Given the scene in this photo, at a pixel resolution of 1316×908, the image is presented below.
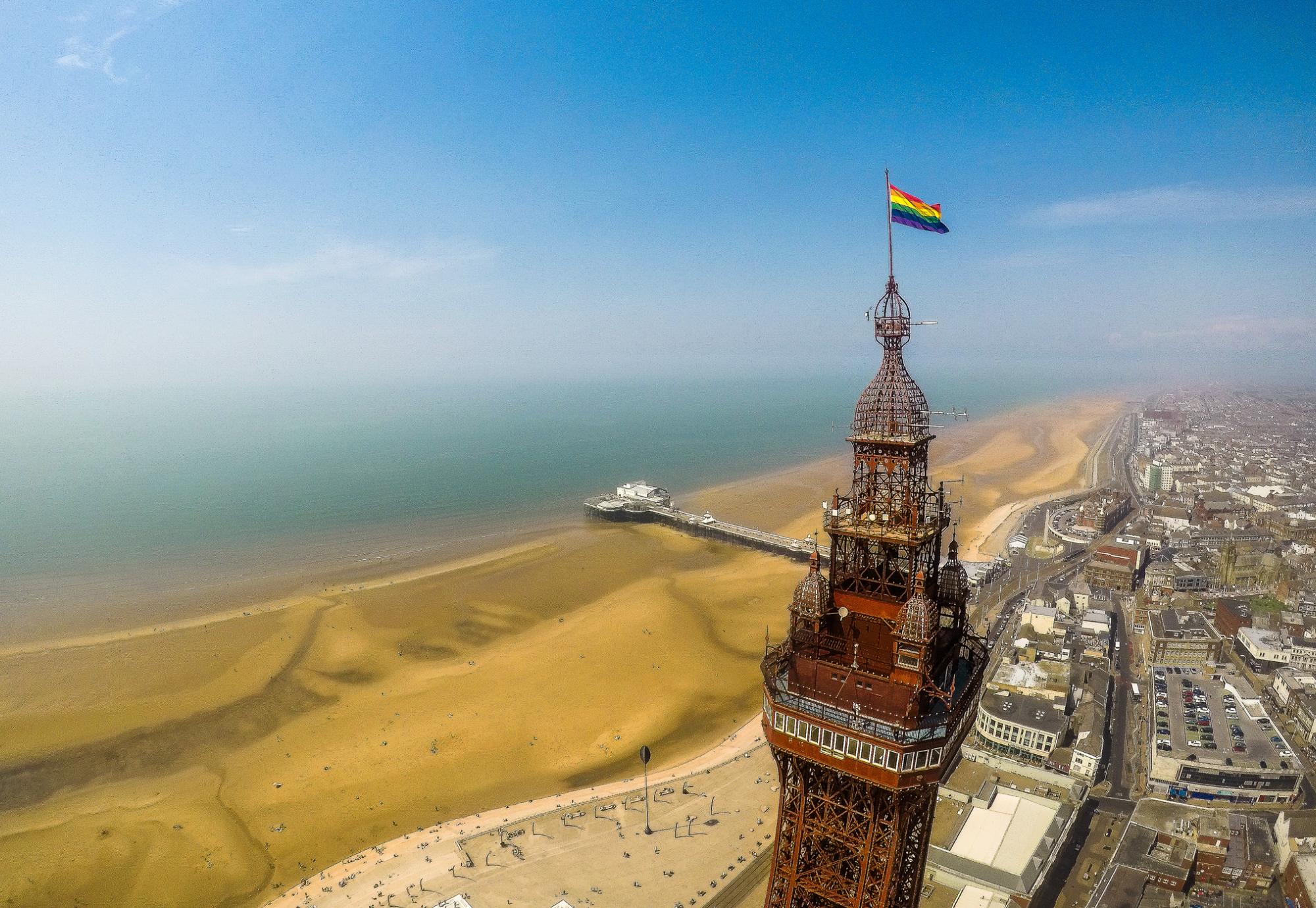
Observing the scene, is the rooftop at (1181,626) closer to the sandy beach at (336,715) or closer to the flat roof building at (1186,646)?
the flat roof building at (1186,646)

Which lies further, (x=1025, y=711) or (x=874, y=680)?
(x=1025, y=711)

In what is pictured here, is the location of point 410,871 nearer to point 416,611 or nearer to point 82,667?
point 416,611

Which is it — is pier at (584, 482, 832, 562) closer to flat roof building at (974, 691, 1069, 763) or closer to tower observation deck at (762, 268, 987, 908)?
flat roof building at (974, 691, 1069, 763)

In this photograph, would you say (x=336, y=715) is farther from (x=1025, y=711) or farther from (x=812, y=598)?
(x=1025, y=711)

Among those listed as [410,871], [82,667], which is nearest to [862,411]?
[410,871]

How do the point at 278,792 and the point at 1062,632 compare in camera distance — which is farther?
the point at 1062,632

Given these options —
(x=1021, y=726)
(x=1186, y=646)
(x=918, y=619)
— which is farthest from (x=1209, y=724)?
(x=918, y=619)

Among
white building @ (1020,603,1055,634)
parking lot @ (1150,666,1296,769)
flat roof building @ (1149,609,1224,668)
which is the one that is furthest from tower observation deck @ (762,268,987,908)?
flat roof building @ (1149,609,1224,668)
